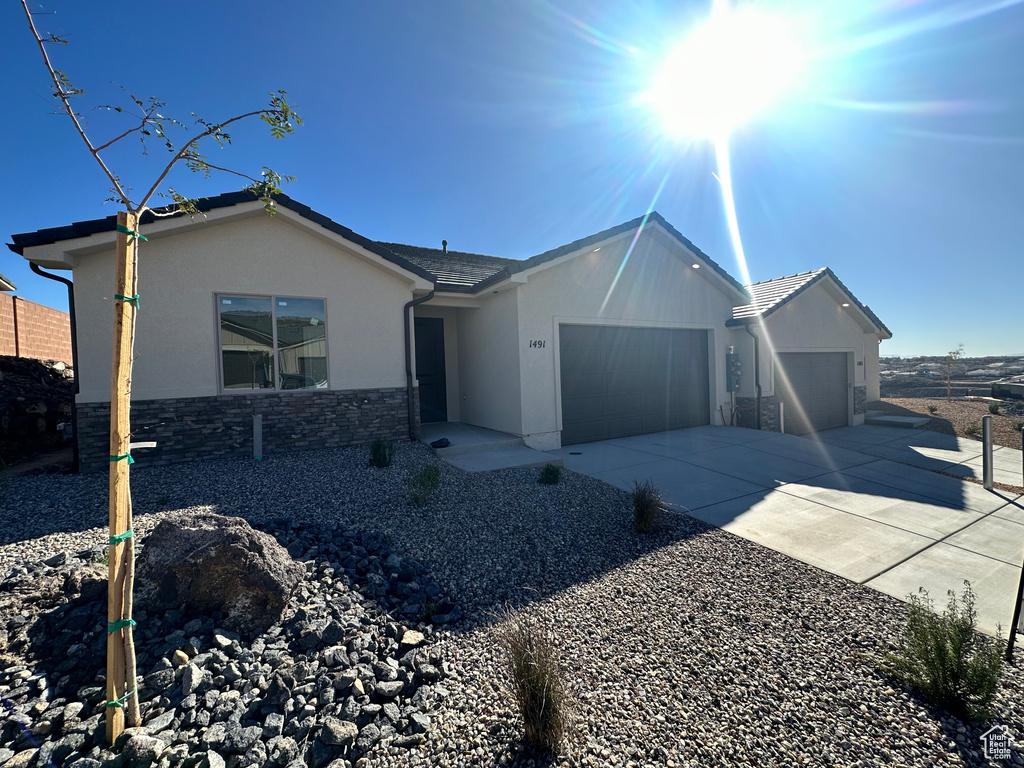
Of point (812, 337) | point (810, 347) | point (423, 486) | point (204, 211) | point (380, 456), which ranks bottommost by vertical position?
point (423, 486)

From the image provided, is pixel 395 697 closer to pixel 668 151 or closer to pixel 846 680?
pixel 846 680

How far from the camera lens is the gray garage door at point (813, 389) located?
40.0 feet

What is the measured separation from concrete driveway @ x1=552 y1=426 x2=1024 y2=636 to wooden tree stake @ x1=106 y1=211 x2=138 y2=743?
17.5ft

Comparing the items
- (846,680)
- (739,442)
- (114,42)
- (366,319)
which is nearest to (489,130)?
(366,319)

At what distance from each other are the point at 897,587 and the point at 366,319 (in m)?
8.44

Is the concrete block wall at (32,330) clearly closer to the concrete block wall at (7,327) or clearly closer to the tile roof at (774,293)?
the concrete block wall at (7,327)

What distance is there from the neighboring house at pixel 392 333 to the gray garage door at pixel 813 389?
0.83ft

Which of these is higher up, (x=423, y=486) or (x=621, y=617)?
(x=423, y=486)

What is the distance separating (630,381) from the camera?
10.2 metres

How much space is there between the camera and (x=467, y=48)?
7496mm

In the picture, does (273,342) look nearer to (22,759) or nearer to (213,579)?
(213,579)

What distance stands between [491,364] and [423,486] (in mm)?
4746

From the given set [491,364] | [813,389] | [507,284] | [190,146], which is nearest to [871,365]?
[813,389]

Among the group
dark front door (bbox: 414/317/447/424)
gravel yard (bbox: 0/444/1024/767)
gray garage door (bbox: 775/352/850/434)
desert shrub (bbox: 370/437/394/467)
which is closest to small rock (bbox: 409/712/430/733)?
gravel yard (bbox: 0/444/1024/767)
